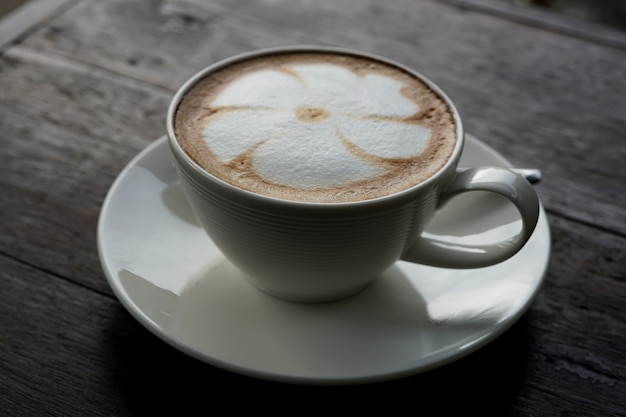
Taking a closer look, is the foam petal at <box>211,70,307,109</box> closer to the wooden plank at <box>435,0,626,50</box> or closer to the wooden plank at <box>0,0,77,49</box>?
the wooden plank at <box>0,0,77,49</box>

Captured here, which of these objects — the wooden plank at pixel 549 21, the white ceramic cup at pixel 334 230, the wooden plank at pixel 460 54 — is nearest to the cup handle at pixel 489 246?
the white ceramic cup at pixel 334 230

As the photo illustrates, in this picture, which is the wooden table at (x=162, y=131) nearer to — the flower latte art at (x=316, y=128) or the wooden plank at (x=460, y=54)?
the wooden plank at (x=460, y=54)

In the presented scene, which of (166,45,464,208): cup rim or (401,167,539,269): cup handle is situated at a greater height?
(166,45,464,208): cup rim

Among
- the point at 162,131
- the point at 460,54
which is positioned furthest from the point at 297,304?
the point at 460,54

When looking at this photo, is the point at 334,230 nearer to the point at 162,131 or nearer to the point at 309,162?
the point at 309,162

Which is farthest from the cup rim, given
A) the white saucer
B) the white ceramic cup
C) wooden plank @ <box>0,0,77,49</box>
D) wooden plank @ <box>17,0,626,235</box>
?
wooden plank @ <box>0,0,77,49</box>

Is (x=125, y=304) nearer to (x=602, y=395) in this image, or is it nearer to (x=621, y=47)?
(x=602, y=395)

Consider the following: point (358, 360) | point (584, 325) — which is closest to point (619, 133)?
point (584, 325)
